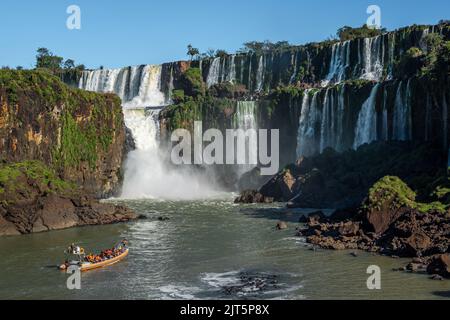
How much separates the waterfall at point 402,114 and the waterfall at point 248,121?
25.7m

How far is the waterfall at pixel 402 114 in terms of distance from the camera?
62.8m

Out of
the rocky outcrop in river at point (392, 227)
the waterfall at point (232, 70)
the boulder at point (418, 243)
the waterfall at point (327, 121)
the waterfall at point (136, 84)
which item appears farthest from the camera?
the waterfall at point (136, 84)

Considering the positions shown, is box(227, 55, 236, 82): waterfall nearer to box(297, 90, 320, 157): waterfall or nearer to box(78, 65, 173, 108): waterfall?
box(78, 65, 173, 108): waterfall

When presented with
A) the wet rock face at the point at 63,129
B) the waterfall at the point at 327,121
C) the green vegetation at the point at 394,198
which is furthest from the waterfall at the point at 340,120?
the green vegetation at the point at 394,198

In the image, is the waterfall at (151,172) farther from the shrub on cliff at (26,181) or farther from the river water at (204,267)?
the river water at (204,267)

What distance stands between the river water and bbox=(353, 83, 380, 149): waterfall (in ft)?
68.5

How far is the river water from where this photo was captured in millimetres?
29875

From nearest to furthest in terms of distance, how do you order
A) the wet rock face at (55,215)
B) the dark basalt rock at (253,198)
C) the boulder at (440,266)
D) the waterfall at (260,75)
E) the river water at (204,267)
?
the river water at (204,267) → the boulder at (440,266) → the wet rock face at (55,215) → the dark basalt rock at (253,198) → the waterfall at (260,75)

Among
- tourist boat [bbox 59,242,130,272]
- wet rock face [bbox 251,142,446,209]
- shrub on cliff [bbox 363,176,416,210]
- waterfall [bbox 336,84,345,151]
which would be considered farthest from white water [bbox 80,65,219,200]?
tourist boat [bbox 59,242,130,272]

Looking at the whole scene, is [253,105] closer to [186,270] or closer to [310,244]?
[310,244]

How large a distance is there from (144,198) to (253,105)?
22.6 metres

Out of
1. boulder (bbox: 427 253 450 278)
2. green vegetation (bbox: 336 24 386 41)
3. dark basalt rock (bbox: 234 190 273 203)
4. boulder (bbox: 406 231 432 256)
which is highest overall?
green vegetation (bbox: 336 24 386 41)

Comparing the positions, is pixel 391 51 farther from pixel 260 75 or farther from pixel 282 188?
pixel 282 188
